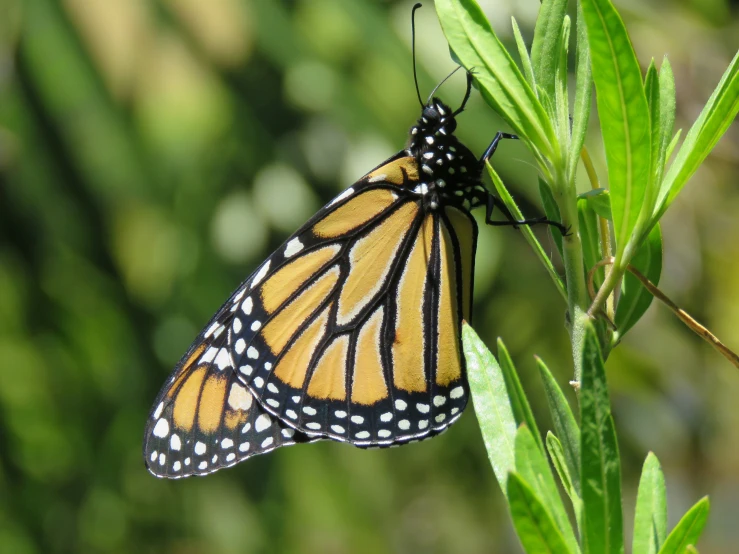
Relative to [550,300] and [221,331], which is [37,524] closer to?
[221,331]

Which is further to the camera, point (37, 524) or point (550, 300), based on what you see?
point (37, 524)

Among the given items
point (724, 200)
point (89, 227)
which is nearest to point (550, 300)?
point (724, 200)

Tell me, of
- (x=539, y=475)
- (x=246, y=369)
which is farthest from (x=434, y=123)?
(x=539, y=475)

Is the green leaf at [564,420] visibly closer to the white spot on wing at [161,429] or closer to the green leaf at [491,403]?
the green leaf at [491,403]

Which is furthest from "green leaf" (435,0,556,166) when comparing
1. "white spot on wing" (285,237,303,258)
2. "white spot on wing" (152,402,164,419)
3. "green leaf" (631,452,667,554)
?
"white spot on wing" (152,402,164,419)

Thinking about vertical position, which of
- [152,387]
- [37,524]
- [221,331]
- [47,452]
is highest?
[221,331]
